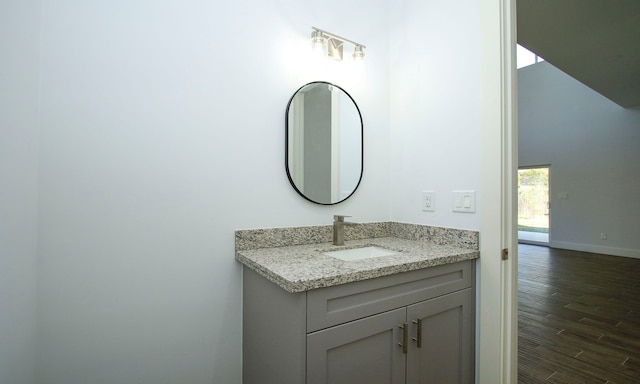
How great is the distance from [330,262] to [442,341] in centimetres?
66

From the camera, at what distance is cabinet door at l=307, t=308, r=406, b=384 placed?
3.22 feet

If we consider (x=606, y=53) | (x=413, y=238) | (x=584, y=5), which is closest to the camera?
(x=413, y=238)

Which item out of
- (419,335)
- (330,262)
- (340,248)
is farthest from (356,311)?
(340,248)

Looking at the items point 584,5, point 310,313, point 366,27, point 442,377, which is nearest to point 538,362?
point 442,377

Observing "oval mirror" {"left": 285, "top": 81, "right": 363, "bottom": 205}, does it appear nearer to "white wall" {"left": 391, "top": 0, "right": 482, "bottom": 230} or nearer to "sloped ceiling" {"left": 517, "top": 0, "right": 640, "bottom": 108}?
"white wall" {"left": 391, "top": 0, "right": 482, "bottom": 230}

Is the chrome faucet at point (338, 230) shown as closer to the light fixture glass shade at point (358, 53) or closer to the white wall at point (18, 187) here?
the light fixture glass shade at point (358, 53)

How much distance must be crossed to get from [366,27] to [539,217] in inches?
310

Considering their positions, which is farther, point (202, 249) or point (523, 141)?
point (523, 141)

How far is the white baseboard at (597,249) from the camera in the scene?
5.35 m

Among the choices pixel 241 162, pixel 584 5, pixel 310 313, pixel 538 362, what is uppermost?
pixel 584 5

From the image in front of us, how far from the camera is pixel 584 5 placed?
244cm

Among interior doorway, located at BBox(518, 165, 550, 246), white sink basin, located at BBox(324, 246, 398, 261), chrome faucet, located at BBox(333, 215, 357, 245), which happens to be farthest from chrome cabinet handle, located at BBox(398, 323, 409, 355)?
interior doorway, located at BBox(518, 165, 550, 246)

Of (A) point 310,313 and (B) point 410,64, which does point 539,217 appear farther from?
(A) point 310,313

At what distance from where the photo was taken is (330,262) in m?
1.22
